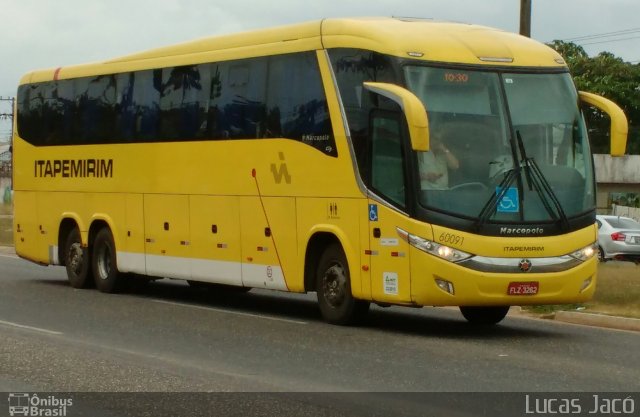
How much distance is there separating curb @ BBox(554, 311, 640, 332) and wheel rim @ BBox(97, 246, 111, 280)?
7986mm

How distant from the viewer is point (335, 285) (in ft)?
57.5

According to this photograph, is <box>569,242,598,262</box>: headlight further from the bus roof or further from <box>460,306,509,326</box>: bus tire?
the bus roof

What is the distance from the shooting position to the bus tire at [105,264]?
76.1 ft

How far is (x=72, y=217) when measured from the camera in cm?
2439

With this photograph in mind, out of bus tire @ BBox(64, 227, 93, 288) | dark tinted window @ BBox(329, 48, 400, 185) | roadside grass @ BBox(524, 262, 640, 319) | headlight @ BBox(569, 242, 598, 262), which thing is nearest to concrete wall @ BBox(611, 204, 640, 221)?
roadside grass @ BBox(524, 262, 640, 319)

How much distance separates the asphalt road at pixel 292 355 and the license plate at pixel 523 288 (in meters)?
0.58

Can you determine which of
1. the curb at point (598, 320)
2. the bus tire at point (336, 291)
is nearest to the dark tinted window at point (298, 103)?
the bus tire at point (336, 291)

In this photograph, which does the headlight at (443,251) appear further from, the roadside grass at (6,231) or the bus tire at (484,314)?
the roadside grass at (6,231)

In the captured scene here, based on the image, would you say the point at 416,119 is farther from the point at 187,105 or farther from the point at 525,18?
the point at 525,18

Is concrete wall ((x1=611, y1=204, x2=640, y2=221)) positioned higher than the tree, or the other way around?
the tree

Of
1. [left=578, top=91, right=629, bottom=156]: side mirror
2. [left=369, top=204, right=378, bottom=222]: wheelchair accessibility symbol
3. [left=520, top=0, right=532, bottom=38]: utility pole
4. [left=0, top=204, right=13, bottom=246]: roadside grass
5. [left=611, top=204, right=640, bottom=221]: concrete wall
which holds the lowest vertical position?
[left=611, top=204, right=640, bottom=221]: concrete wall

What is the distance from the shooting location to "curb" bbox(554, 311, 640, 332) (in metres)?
18.1

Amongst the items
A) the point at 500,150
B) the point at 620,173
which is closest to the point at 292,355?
the point at 500,150

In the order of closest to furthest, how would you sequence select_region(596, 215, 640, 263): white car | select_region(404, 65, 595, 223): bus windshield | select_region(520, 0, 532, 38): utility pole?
→ select_region(404, 65, 595, 223): bus windshield < select_region(520, 0, 532, 38): utility pole < select_region(596, 215, 640, 263): white car
